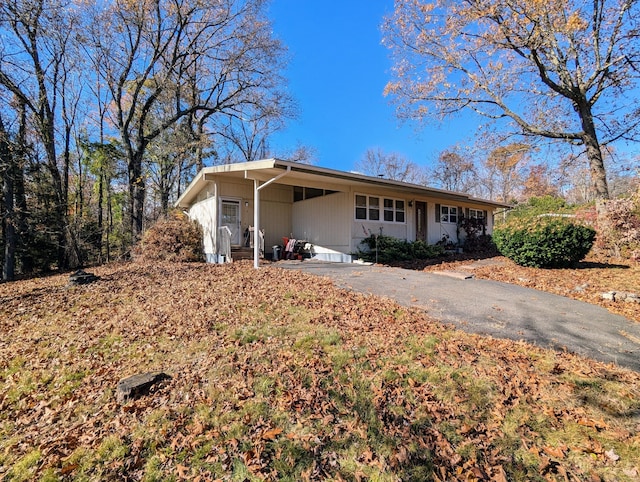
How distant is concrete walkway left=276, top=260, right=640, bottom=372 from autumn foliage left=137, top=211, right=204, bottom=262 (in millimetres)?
6707

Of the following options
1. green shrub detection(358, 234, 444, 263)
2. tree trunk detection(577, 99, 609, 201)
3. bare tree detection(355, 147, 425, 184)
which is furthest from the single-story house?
bare tree detection(355, 147, 425, 184)

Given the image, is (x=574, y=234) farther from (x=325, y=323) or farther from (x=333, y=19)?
(x=333, y=19)

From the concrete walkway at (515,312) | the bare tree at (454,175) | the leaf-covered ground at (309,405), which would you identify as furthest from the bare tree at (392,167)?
the leaf-covered ground at (309,405)

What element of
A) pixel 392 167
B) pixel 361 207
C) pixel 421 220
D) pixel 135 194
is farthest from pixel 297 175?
pixel 392 167

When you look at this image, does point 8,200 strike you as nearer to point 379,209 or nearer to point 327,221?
point 327,221

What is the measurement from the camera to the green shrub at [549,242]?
880 centimetres

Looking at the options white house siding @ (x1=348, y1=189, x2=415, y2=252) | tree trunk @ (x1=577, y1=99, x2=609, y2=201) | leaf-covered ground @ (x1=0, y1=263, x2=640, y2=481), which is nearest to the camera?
leaf-covered ground @ (x1=0, y1=263, x2=640, y2=481)

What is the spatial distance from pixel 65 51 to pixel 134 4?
424cm

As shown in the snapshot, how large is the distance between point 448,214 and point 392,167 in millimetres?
21720

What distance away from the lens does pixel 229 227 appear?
11836mm

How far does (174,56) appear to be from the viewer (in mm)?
15148

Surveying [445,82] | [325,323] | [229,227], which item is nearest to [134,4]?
[229,227]

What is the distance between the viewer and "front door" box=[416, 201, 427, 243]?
13977mm

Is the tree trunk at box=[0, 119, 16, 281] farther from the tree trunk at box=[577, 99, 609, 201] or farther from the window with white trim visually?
the tree trunk at box=[577, 99, 609, 201]
